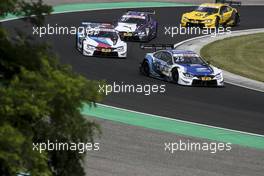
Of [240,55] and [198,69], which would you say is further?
[240,55]

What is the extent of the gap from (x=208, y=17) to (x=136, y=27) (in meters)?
6.43

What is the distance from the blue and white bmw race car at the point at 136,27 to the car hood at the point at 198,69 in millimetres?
8966

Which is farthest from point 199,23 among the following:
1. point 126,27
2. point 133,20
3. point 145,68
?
point 145,68

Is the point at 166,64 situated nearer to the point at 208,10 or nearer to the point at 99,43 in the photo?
the point at 99,43

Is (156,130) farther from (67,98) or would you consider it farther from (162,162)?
(67,98)

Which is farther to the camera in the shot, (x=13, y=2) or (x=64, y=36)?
(x=64, y=36)

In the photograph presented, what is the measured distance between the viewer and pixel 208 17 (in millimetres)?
39344

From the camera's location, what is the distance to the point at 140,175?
48.4 feet

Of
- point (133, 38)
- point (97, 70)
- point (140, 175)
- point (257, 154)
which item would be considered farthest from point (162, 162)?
point (133, 38)

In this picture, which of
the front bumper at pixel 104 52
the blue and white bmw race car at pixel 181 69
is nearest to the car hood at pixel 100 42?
the front bumper at pixel 104 52

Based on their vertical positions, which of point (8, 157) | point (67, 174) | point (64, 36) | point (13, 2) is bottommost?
point (64, 36)

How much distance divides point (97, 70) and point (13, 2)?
19.8 m

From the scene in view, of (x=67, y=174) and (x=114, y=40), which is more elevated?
(x=67, y=174)

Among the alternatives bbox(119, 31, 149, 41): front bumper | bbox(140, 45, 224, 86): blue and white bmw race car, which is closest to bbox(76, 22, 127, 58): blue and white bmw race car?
bbox(140, 45, 224, 86): blue and white bmw race car
